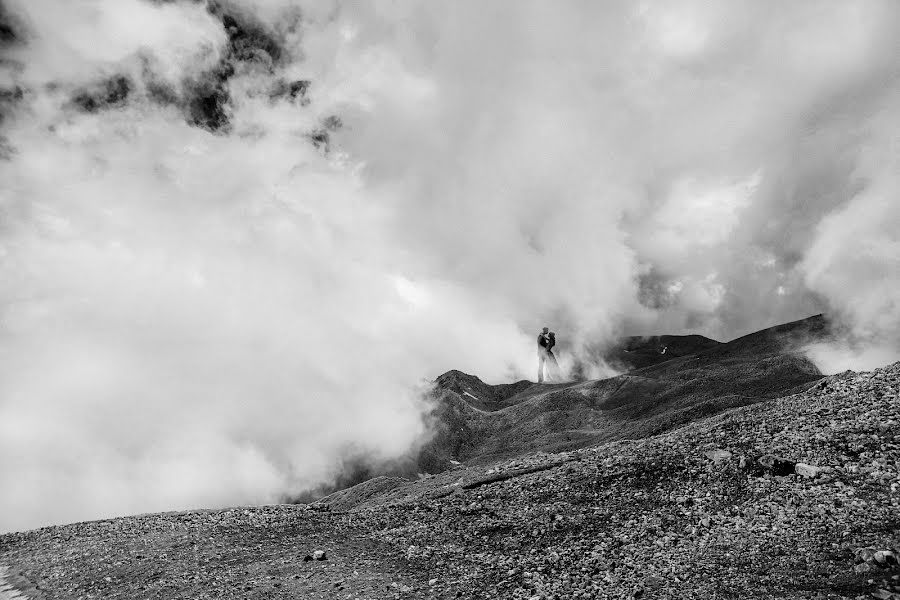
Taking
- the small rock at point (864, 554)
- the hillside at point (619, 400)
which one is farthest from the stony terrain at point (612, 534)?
the hillside at point (619, 400)

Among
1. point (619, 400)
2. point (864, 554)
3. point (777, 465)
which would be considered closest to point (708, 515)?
point (777, 465)

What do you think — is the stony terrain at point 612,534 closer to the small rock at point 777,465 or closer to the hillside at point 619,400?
the small rock at point 777,465

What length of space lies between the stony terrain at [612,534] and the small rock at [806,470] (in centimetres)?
5

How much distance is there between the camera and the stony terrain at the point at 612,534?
1527 cm

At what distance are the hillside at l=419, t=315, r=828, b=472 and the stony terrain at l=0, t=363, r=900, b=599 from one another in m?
45.6

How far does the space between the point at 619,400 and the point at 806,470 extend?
99.2 m

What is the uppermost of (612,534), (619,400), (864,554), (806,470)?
(619,400)

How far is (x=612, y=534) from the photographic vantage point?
65.2 ft

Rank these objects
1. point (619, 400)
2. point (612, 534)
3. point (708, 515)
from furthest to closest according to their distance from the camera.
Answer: point (619, 400)
point (612, 534)
point (708, 515)

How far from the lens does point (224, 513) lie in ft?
112

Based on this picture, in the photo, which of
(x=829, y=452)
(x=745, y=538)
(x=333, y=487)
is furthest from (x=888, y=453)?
(x=333, y=487)

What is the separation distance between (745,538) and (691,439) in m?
10.2

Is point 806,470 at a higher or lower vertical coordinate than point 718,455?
lower

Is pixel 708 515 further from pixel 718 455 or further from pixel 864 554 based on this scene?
pixel 864 554
